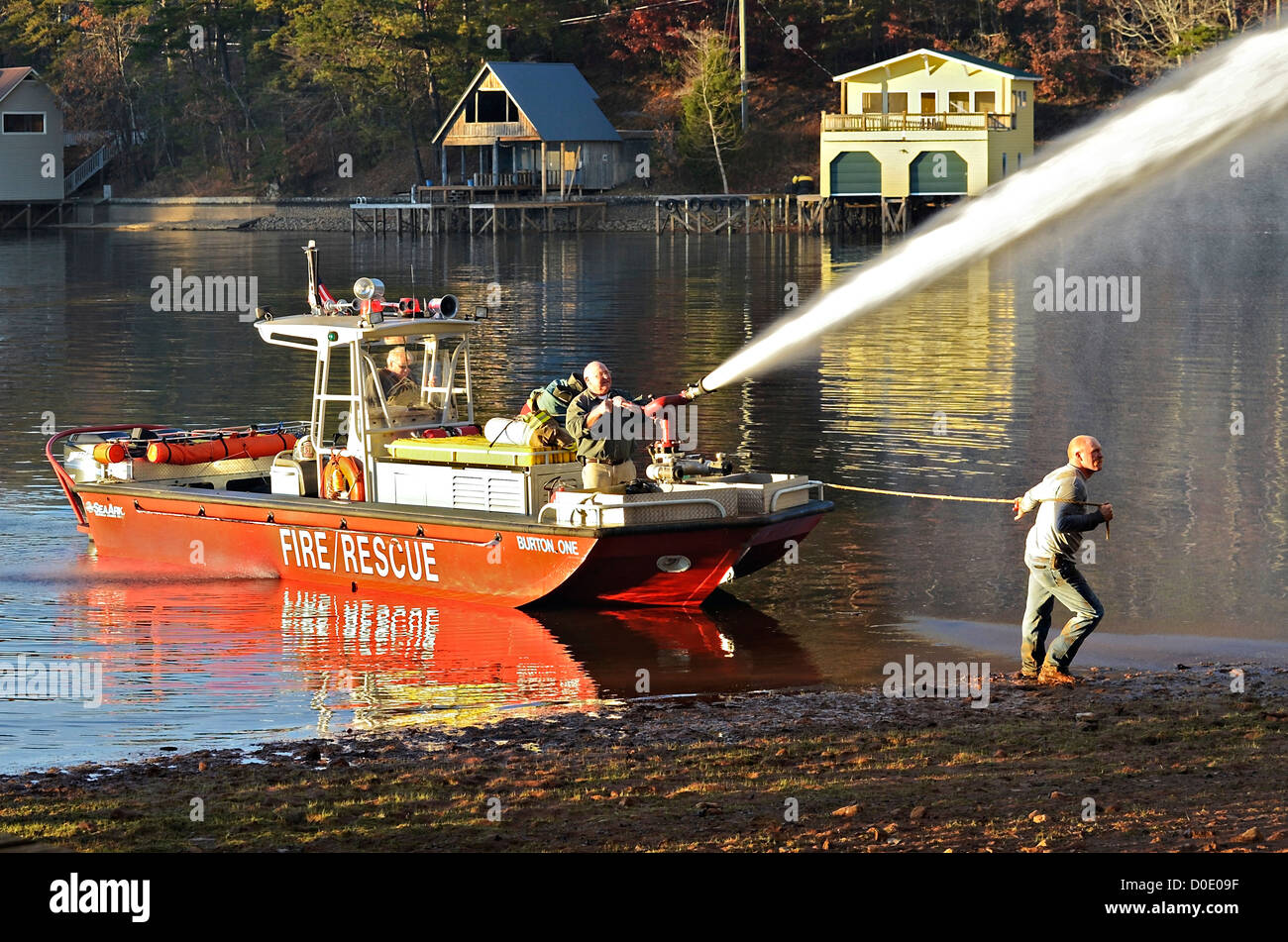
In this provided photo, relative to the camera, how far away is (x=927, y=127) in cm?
9181

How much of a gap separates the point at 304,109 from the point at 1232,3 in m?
62.5

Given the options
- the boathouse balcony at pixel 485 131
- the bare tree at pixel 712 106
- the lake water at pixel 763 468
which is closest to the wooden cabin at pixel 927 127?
the bare tree at pixel 712 106

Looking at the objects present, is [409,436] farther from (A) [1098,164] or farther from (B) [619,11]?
(B) [619,11]

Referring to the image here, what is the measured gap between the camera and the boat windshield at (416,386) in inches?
804

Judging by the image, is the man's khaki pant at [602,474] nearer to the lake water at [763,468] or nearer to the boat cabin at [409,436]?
the boat cabin at [409,436]

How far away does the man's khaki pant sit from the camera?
18609mm

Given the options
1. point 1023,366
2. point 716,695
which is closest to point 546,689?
point 716,695

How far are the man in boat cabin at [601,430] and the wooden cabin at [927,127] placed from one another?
7386 cm

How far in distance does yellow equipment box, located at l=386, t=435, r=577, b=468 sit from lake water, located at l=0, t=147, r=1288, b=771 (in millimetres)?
1611

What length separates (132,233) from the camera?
11419 centimetres

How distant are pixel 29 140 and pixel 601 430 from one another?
109 meters

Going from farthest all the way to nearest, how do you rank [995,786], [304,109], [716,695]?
[304,109] < [716,695] < [995,786]

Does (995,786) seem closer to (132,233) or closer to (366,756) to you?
(366,756)

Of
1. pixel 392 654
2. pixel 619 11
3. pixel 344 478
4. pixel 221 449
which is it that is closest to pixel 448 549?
pixel 344 478
